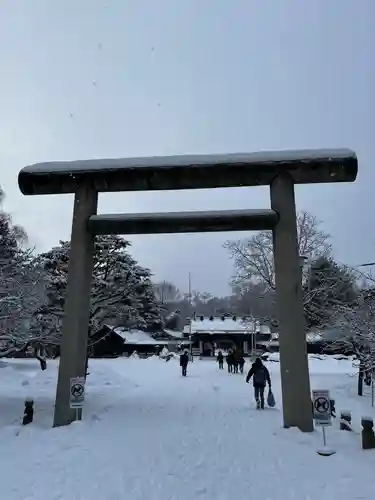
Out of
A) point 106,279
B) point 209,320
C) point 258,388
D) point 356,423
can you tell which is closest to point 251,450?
point 258,388

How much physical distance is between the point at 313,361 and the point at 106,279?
2770 cm

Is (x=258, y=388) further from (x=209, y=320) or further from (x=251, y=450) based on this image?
(x=209, y=320)

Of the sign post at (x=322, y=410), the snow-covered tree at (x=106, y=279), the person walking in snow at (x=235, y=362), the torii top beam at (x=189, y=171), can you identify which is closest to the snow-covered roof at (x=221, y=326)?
the person walking in snow at (x=235, y=362)

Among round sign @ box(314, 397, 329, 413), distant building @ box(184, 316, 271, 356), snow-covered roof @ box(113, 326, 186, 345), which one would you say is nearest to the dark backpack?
round sign @ box(314, 397, 329, 413)

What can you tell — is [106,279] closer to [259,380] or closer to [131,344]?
[259,380]

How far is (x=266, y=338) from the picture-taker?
6406 cm

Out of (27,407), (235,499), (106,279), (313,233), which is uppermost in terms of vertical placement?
(313,233)

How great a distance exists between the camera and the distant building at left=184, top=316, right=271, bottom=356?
59219mm

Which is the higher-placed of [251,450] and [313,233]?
[313,233]

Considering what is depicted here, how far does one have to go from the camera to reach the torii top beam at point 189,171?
13477 millimetres

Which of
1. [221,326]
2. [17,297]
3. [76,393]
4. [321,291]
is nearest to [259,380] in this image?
[76,393]

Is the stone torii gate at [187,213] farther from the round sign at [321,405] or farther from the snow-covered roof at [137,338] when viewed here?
the snow-covered roof at [137,338]

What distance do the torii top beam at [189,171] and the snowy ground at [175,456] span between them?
6.37 meters

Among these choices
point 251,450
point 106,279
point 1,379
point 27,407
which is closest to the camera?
point 251,450
